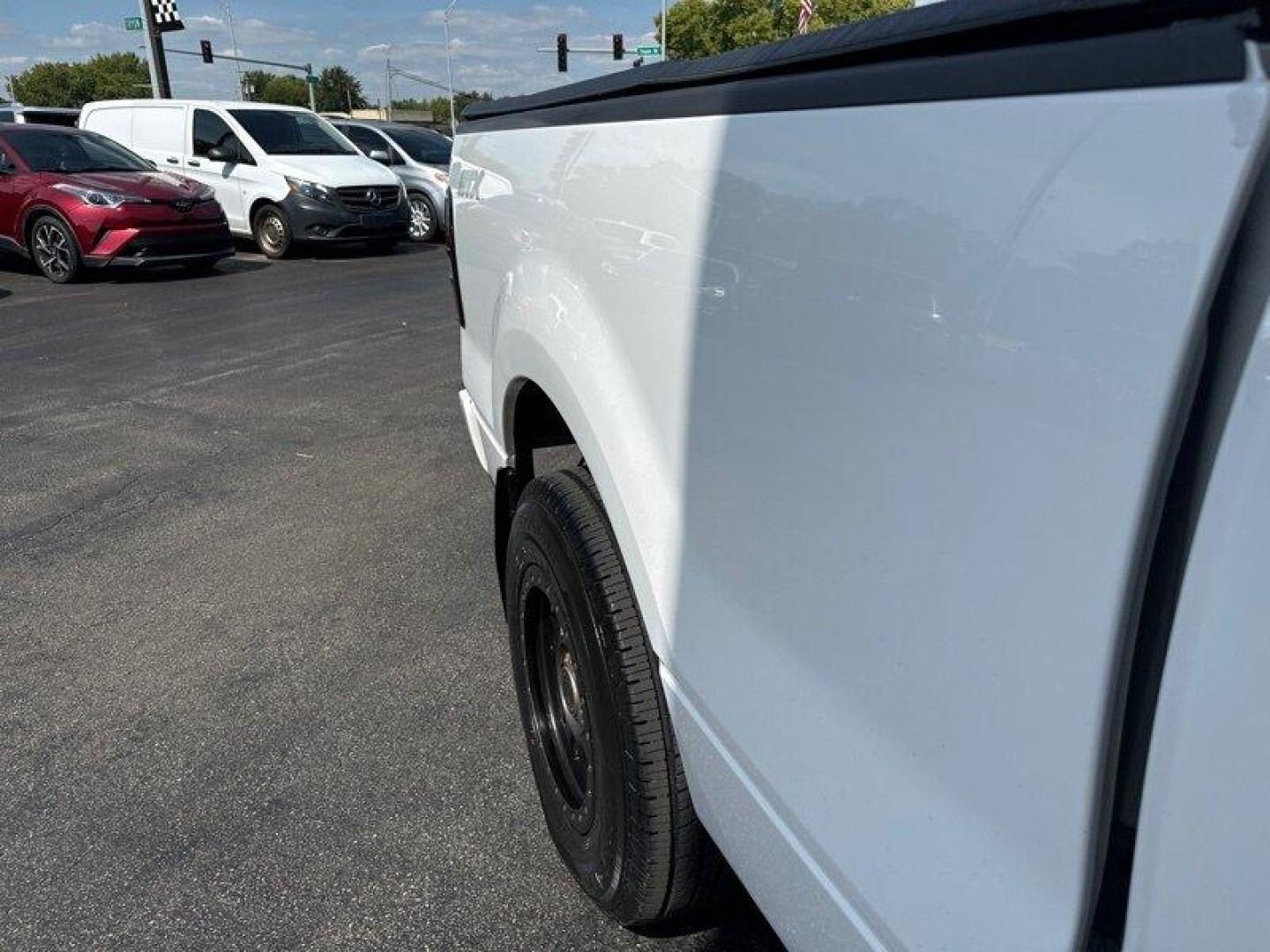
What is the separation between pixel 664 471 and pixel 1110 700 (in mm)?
813

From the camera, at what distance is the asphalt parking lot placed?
2119mm

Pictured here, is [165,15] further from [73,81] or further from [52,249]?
[73,81]

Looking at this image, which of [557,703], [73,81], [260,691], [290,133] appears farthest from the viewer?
[73,81]

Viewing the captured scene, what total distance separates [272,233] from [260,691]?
11.1 m

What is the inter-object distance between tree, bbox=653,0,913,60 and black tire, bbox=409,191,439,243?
4303 mm

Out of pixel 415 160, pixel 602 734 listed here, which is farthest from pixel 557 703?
pixel 415 160

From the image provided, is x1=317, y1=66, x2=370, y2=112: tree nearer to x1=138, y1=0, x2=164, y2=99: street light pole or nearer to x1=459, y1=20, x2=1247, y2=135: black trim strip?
x1=138, y1=0, x2=164, y2=99: street light pole

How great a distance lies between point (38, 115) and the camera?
15.3 metres

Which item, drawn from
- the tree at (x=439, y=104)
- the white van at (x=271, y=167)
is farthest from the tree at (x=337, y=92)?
the white van at (x=271, y=167)

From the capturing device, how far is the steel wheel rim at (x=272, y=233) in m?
12.6

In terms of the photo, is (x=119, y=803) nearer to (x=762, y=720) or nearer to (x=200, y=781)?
(x=200, y=781)

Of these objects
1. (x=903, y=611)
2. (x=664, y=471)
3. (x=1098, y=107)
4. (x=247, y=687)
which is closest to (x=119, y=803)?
(x=247, y=687)

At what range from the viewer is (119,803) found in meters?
2.42

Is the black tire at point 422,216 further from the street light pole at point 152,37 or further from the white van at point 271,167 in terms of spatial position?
the street light pole at point 152,37
